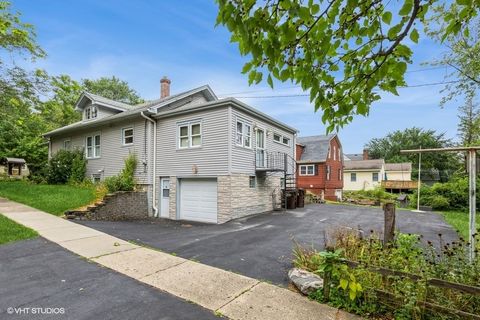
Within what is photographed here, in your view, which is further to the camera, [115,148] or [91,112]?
[91,112]

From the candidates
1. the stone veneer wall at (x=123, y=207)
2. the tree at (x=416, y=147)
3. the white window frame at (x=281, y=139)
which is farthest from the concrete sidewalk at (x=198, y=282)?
the tree at (x=416, y=147)

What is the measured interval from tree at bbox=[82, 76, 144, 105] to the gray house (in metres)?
25.5

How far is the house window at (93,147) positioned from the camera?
16.8m

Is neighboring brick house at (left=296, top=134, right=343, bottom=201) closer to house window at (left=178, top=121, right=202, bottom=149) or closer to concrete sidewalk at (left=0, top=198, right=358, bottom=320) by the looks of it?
house window at (left=178, top=121, right=202, bottom=149)

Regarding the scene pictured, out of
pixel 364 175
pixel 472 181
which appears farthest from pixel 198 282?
pixel 364 175

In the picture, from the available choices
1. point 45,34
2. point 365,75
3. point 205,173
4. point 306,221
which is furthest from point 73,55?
point 365,75

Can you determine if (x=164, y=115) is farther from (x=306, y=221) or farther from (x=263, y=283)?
(x=263, y=283)

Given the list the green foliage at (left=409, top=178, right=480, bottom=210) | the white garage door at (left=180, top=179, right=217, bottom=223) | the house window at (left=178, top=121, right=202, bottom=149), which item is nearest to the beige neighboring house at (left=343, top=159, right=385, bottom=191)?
the green foliage at (left=409, top=178, right=480, bottom=210)

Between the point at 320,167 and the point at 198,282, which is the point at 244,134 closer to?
the point at 198,282

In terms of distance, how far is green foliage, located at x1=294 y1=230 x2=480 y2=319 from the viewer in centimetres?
342

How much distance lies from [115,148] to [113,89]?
28.6m

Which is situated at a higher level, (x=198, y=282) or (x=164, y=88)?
(x=164, y=88)

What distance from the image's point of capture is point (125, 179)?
1358 centimetres

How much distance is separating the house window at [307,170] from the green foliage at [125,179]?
18172 mm
